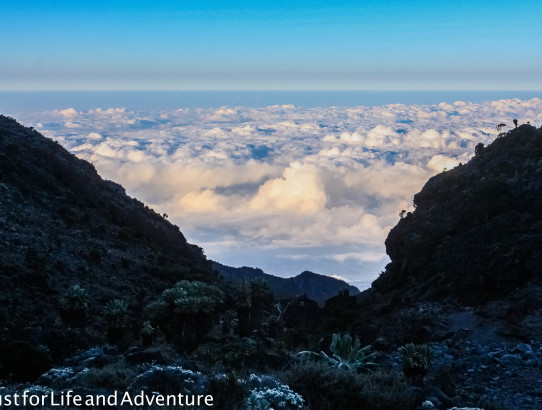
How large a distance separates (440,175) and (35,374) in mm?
43082

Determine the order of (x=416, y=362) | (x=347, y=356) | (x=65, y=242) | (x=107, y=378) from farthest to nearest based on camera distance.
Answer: (x=65, y=242) → (x=347, y=356) → (x=416, y=362) → (x=107, y=378)

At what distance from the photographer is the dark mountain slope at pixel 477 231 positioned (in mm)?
27188

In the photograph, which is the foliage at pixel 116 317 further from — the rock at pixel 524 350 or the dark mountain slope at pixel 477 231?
the rock at pixel 524 350

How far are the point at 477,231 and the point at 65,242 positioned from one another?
30.0 m

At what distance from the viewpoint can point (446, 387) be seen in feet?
43.2

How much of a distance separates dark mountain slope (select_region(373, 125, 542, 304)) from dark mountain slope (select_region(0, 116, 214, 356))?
18538 mm

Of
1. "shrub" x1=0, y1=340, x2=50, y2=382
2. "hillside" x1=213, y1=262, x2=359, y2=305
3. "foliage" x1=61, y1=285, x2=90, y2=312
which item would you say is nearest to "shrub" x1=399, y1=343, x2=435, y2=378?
"shrub" x1=0, y1=340, x2=50, y2=382

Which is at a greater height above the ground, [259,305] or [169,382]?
[169,382]

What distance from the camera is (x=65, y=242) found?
38.6 metres

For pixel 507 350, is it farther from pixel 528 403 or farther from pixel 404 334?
pixel 404 334

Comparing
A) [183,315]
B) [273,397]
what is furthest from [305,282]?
[273,397]

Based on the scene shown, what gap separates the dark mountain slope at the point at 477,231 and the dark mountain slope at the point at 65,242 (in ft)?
60.8

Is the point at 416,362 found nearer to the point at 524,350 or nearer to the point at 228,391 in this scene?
the point at 524,350

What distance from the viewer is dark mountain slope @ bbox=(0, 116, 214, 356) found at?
2815 cm
